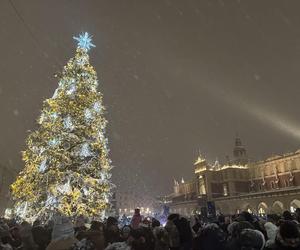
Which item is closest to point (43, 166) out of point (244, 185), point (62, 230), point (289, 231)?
point (62, 230)

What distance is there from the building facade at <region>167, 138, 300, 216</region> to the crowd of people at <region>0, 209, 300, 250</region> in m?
52.1

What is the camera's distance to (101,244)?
5941mm

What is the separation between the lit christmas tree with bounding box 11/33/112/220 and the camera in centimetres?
1655

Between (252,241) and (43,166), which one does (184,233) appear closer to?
(252,241)

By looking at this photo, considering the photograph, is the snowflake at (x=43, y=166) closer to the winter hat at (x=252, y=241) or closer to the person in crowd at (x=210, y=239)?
the person in crowd at (x=210, y=239)

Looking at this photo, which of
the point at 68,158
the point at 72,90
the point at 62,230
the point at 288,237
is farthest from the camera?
the point at 72,90

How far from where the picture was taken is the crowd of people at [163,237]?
5098 mm

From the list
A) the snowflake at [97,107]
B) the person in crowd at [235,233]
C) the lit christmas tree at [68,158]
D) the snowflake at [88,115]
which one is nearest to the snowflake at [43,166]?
the lit christmas tree at [68,158]

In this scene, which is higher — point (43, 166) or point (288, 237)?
point (43, 166)

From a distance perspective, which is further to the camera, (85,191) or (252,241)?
(85,191)

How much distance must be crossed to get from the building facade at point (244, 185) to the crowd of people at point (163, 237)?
52.1m

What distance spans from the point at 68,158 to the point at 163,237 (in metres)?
11.0

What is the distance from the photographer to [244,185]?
276 feet

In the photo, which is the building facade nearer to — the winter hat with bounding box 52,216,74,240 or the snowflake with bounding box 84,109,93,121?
the snowflake with bounding box 84,109,93,121
